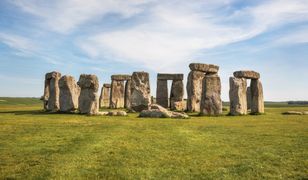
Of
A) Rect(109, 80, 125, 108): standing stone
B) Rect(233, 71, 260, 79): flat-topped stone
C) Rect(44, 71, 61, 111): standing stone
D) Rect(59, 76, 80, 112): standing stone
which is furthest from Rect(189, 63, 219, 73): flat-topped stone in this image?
Rect(109, 80, 125, 108): standing stone

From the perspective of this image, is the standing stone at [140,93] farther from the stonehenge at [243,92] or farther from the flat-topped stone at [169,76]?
the stonehenge at [243,92]

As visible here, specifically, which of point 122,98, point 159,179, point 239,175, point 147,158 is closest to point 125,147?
point 147,158

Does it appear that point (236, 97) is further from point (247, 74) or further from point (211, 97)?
point (247, 74)

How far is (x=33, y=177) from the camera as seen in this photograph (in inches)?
264

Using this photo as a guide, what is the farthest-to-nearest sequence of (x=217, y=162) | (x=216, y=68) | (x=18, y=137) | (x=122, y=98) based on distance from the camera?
(x=122, y=98), (x=216, y=68), (x=18, y=137), (x=217, y=162)

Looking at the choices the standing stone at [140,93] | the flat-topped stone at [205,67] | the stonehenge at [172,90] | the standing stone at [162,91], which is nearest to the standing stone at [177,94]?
the stonehenge at [172,90]

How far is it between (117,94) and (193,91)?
10627 mm

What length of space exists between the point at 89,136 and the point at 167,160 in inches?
161

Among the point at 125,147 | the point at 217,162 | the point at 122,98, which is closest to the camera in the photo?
the point at 217,162

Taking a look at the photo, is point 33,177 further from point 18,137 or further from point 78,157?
point 18,137

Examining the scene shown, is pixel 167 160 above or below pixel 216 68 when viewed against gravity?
below

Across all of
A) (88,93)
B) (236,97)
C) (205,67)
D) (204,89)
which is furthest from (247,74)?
(88,93)

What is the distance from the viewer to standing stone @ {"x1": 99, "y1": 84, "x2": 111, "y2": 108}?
3759 cm

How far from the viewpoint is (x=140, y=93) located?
2542cm
